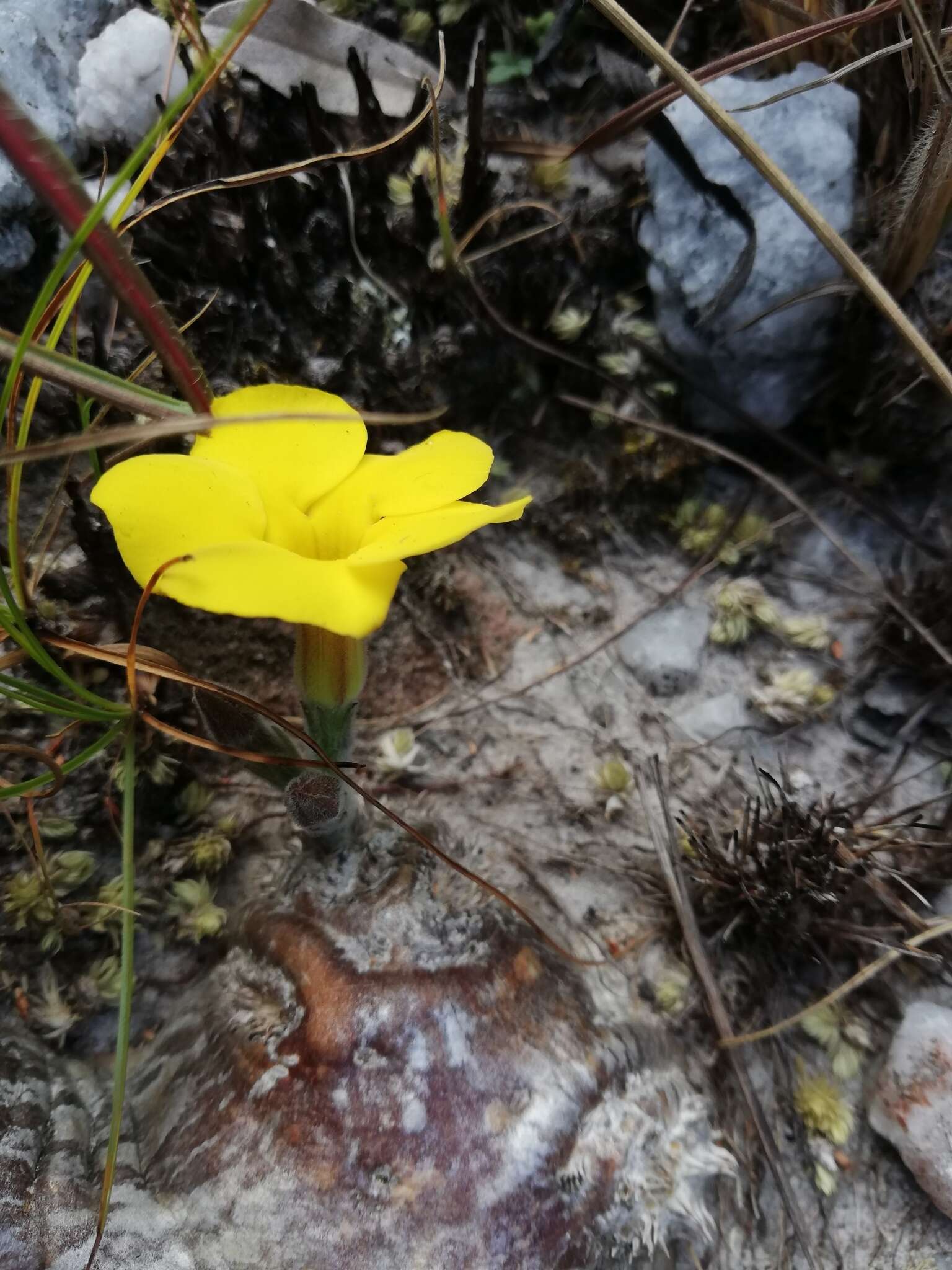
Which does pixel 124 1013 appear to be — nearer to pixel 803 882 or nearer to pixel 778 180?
pixel 803 882

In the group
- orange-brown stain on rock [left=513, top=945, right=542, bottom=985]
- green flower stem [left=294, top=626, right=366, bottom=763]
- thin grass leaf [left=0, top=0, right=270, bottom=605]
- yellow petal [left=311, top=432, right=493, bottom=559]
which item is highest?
thin grass leaf [left=0, top=0, right=270, bottom=605]

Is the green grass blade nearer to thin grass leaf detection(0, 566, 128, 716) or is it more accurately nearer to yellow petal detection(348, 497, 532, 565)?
thin grass leaf detection(0, 566, 128, 716)

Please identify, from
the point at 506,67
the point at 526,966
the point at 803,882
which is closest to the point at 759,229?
the point at 506,67

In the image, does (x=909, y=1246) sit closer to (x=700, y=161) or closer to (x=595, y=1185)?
(x=595, y=1185)

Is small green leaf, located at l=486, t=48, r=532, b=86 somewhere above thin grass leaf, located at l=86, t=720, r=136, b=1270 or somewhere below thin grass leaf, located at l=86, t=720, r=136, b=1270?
above

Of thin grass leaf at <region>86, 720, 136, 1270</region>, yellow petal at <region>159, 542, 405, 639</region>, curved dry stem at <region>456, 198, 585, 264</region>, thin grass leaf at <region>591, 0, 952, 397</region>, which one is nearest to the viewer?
yellow petal at <region>159, 542, 405, 639</region>

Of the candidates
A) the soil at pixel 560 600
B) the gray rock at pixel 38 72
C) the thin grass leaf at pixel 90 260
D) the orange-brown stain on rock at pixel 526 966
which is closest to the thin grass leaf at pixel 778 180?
the soil at pixel 560 600

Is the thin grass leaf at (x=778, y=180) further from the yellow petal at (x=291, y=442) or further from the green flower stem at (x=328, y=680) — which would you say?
the green flower stem at (x=328, y=680)

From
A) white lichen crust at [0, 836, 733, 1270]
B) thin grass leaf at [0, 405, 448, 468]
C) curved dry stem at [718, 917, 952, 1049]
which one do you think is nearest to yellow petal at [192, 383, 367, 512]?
thin grass leaf at [0, 405, 448, 468]
